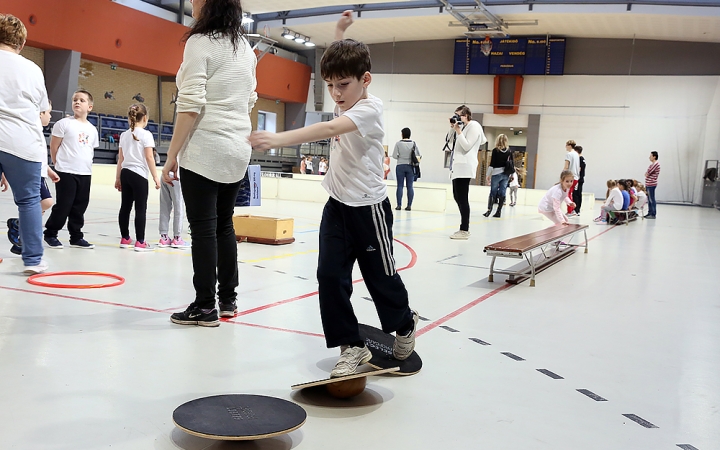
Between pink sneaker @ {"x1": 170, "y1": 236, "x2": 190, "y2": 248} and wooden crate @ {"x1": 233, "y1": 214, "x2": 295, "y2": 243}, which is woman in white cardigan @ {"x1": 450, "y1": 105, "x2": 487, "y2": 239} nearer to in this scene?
wooden crate @ {"x1": 233, "y1": 214, "x2": 295, "y2": 243}

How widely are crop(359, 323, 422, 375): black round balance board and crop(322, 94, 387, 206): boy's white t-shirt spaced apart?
24.0 inches

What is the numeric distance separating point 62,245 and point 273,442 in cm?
451

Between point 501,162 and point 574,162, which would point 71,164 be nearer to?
point 501,162

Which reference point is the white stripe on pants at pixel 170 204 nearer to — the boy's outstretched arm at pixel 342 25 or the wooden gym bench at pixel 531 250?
the wooden gym bench at pixel 531 250

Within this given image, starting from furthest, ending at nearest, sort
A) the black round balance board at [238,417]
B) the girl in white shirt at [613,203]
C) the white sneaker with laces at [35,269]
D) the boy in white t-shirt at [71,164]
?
the girl in white shirt at [613,203]
the boy in white t-shirt at [71,164]
the white sneaker with laces at [35,269]
the black round balance board at [238,417]

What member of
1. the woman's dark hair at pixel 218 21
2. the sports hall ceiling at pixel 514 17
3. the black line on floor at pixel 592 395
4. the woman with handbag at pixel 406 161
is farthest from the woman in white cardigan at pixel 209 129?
the sports hall ceiling at pixel 514 17

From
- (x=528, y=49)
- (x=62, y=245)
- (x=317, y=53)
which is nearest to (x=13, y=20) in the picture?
(x=62, y=245)

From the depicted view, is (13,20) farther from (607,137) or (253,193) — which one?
(607,137)

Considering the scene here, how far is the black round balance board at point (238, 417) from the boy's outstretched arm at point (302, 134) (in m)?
0.78

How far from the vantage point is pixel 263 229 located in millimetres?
6668

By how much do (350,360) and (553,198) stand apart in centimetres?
547

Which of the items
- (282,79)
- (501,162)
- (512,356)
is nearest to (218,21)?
(512,356)

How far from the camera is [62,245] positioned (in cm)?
571

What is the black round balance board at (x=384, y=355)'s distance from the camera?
2.57m
